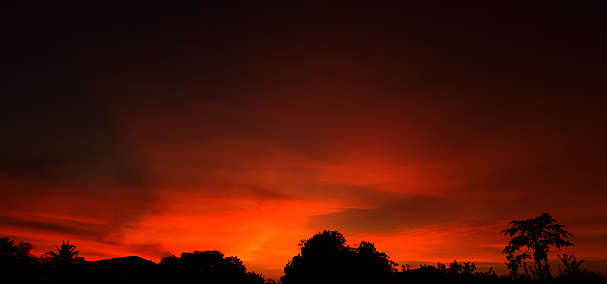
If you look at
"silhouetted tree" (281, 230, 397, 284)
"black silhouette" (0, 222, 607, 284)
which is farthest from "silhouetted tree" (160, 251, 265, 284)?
"black silhouette" (0, 222, 607, 284)

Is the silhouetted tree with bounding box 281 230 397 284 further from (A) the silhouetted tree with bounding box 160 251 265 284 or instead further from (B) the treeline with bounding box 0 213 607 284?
(A) the silhouetted tree with bounding box 160 251 265 284

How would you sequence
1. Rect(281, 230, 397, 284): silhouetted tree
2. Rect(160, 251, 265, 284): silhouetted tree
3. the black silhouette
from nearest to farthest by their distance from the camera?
the black silhouette → Rect(281, 230, 397, 284): silhouetted tree → Rect(160, 251, 265, 284): silhouetted tree

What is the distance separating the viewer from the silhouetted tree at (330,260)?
174ft

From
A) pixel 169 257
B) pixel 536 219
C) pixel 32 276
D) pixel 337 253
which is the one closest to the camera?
pixel 32 276

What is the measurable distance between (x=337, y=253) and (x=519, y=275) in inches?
1813

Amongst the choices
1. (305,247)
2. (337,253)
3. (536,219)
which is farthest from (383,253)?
(536,219)

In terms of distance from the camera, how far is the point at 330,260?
59250mm

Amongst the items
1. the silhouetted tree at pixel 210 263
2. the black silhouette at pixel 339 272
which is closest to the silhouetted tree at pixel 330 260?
the black silhouette at pixel 339 272

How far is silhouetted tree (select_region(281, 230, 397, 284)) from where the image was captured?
53.0 meters

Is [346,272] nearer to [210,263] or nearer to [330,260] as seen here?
[330,260]

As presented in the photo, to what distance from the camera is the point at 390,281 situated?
2361 cm

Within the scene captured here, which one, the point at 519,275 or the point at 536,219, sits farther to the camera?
the point at 536,219

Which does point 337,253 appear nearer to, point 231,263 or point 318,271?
point 318,271

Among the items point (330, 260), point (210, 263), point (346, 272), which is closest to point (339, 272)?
point (346, 272)
